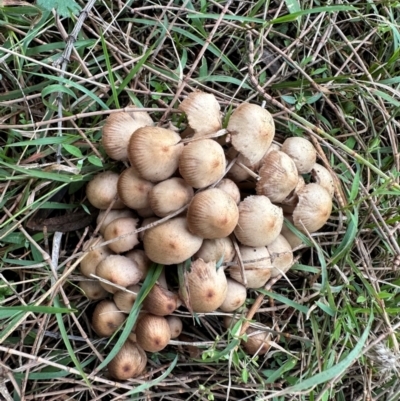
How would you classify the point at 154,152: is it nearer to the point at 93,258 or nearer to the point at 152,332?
the point at 93,258

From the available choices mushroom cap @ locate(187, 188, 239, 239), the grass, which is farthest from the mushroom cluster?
the grass

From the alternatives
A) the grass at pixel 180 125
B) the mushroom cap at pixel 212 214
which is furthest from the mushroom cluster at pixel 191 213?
the grass at pixel 180 125

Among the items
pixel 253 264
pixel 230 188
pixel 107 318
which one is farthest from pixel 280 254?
pixel 107 318

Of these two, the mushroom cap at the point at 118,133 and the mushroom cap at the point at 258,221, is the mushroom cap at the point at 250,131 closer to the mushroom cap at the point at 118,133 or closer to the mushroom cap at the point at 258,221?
the mushroom cap at the point at 258,221

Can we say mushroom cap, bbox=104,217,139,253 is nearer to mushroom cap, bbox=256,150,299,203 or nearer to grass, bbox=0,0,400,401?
grass, bbox=0,0,400,401

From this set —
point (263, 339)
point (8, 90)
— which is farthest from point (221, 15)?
point (263, 339)
